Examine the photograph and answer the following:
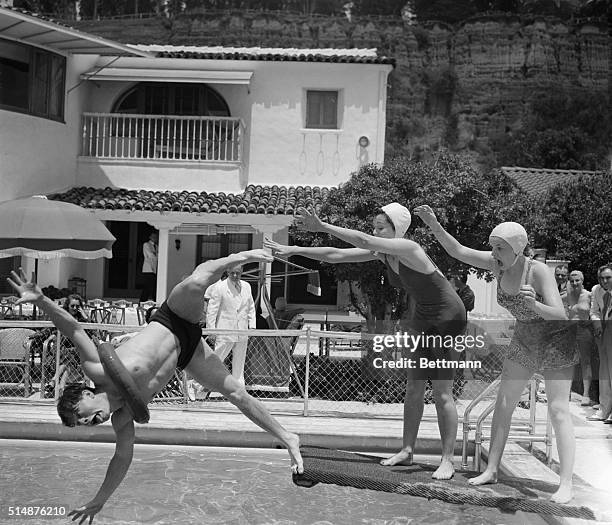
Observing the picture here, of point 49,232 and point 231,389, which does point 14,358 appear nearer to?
point 49,232

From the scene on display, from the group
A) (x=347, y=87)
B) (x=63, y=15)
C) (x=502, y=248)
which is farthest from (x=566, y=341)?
(x=63, y=15)

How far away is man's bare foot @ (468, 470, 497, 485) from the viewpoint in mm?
5918

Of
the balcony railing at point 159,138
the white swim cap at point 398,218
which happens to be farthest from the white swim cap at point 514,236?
the balcony railing at point 159,138

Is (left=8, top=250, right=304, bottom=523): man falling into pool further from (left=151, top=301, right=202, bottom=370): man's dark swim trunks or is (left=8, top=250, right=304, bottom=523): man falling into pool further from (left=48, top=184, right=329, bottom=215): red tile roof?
(left=48, top=184, right=329, bottom=215): red tile roof

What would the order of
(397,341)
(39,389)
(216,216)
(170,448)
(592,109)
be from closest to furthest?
(397,341), (170,448), (39,389), (216,216), (592,109)

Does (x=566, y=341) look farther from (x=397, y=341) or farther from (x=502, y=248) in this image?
(x=397, y=341)

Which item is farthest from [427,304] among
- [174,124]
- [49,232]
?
[174,124]

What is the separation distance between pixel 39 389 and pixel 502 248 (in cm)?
675

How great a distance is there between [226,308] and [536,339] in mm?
5554

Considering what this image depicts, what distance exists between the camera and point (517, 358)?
5.85 metres

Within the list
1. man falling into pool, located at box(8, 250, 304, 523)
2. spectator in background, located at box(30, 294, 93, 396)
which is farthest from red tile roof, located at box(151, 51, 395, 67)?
man falling into pool, located at box(8, 250, 304, 523)

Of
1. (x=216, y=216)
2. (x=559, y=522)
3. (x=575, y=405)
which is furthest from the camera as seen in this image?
(x=216, y=216)

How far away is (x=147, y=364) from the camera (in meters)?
4.96

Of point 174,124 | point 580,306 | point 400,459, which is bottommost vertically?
point 400,459
